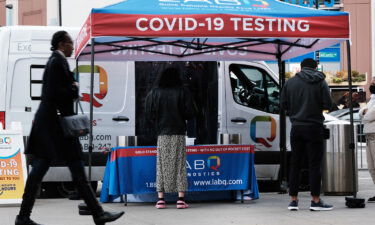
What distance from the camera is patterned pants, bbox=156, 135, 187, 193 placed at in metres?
10.3

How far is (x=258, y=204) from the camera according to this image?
429 inches

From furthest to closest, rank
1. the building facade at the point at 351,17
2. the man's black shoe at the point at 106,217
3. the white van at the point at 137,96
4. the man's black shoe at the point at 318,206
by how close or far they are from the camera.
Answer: the building facade at the point at 351,17 → the white van at the point at 137,96 → the man's black shoe at the point at 318,206 → the man's black shoe at the point at 106,217

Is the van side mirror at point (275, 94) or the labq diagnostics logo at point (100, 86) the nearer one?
the labq diagnostics logo at point (100, 86)

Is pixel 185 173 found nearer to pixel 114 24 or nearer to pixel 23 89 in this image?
pixel 114 24

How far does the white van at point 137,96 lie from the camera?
12148 millimetres

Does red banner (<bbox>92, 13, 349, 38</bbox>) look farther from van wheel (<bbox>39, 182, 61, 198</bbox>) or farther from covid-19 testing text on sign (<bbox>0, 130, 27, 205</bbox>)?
van wheel (<bbox>39, 182, 61, 198</bbox>)

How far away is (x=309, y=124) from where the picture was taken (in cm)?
980

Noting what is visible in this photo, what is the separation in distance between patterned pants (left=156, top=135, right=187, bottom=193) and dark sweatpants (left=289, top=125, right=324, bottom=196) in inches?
56.0

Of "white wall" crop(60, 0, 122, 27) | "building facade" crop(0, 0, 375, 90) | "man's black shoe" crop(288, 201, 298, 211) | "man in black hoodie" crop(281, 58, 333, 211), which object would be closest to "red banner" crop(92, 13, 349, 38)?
"man in black hoodie" crop(281, 58, 333, 211)

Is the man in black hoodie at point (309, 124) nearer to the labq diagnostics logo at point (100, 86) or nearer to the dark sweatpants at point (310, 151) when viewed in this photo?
the dark sweatpants at point (310, 151)

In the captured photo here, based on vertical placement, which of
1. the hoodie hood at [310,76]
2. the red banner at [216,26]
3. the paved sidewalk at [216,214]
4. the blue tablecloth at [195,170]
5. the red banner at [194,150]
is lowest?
the paved sidewalk at [216,214]

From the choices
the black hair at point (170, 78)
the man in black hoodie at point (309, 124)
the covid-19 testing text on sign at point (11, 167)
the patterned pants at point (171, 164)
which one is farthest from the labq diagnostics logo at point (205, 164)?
the covid-19 testing text on sign at point (11, 167)

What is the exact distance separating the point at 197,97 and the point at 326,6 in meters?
41.1

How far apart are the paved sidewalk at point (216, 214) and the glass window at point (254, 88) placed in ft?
6.13
